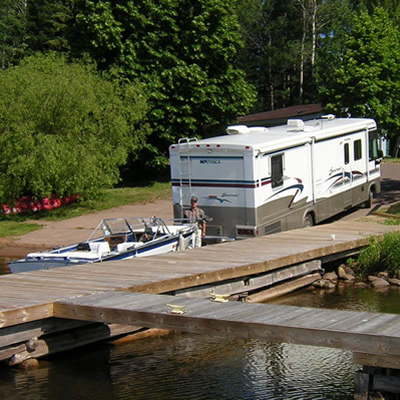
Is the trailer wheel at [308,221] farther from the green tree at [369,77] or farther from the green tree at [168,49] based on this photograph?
the green tree at [369,77]

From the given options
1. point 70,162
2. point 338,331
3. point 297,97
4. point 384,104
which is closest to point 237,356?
point 338,331

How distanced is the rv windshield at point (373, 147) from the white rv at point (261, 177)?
7.94ft

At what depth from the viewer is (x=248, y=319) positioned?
34.1 feet

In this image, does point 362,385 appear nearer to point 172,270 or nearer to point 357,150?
point 172,270

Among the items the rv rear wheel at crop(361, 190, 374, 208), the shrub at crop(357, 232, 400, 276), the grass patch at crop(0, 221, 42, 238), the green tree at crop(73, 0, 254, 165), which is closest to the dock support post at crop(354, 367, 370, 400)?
the shrub at crop(357, 232, 400, 276)

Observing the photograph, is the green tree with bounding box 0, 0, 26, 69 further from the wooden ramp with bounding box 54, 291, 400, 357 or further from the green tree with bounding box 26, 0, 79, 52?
the wooden ramp with bounding box 54, 291, 400, 357

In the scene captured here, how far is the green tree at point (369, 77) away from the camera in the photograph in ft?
120

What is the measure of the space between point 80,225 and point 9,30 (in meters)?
35.2

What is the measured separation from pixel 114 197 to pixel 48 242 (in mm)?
8004

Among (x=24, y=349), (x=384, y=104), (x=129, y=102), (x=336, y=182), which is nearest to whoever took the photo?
(x=24, y=349)

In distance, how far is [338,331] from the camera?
9.66 m

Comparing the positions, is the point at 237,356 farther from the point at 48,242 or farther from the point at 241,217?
the point at 48,242

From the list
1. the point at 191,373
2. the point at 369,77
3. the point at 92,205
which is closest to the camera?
the point at 191,373

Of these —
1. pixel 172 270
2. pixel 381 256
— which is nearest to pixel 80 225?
pixel 381 256
